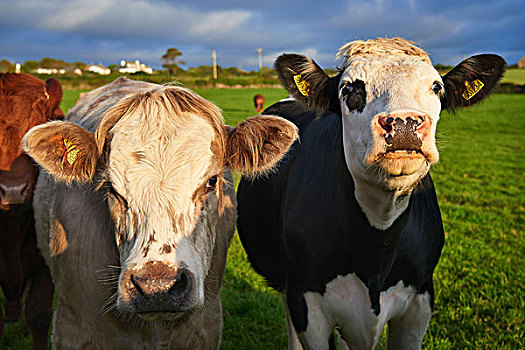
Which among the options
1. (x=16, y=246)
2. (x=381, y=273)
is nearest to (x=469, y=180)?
(x=381, y=273)

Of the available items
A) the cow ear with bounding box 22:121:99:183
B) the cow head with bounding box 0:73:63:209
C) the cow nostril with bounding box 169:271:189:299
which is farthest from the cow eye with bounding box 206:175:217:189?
the cow head with bounding box 0:73:63:209

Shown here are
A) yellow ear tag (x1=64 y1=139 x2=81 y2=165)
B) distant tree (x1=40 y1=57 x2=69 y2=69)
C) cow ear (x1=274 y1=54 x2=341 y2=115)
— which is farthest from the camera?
distant tree (x1=40 y1=57 x2=69 y2=69)

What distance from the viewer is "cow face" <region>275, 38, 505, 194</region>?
2166 millimetres

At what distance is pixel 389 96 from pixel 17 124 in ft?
9.89

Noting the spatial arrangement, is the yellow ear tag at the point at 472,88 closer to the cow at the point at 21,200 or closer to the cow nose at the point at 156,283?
the cow nose at the point at 156,283

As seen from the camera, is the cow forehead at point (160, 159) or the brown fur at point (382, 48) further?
the brown fur at point (382, 48)

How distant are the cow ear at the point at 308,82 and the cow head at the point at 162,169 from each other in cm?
48

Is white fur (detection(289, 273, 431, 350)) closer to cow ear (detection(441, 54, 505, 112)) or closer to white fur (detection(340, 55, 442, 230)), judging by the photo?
white fur (detection(340, 55, 442, 230))

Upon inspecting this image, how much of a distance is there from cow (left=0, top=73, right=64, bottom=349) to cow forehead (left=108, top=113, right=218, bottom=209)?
A: 1.69m

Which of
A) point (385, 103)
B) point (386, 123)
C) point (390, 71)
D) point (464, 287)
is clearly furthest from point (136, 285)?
point (464, 287)

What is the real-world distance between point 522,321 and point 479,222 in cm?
341

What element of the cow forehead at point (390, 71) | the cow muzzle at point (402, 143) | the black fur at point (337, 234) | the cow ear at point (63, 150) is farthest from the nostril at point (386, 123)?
the cow ear at point (63, 150)

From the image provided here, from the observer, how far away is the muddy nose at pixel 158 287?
1968mm

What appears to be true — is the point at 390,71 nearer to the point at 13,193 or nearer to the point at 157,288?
the point at 157,288
